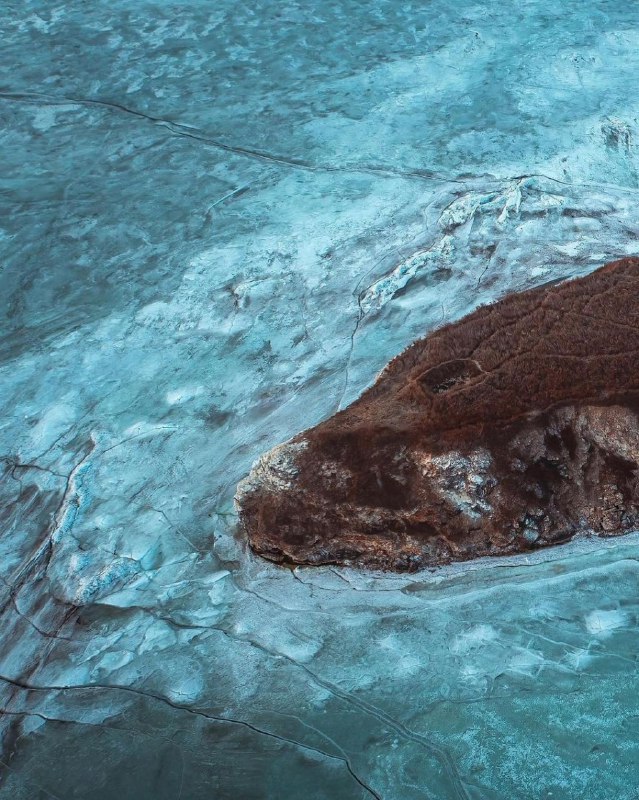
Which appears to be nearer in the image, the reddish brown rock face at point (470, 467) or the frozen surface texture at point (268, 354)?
the frozen surface texture at point (268, 354)

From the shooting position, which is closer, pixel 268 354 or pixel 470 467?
pixel 470 467

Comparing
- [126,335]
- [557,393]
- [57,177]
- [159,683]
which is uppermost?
[57,177]

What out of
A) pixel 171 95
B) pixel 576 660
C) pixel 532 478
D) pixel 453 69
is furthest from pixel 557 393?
pixel 171 95

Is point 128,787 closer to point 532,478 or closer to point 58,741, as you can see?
point 58,741

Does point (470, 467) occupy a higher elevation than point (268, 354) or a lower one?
lower

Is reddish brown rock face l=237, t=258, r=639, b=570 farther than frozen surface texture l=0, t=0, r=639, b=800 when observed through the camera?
Yes
